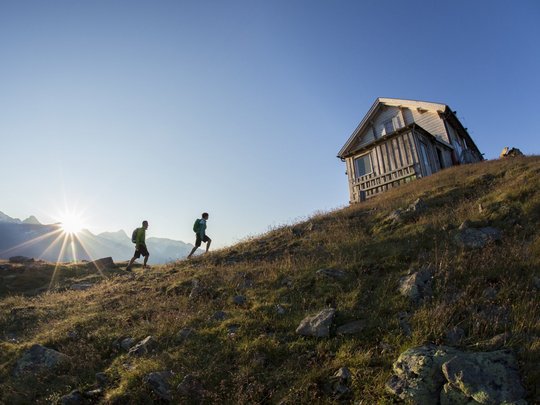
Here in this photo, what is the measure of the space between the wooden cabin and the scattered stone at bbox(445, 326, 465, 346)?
1970 centimetres

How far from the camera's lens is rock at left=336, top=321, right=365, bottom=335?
593 cm

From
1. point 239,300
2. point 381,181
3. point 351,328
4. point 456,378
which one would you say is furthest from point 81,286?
→ point 381,181

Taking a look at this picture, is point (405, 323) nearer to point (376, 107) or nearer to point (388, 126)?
point (388, 126)

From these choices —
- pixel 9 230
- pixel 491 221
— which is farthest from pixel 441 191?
pixel 9 230

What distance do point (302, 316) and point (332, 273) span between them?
1.94 meters

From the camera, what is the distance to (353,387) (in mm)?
4695

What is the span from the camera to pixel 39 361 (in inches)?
272

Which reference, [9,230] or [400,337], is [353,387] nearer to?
[400,337]

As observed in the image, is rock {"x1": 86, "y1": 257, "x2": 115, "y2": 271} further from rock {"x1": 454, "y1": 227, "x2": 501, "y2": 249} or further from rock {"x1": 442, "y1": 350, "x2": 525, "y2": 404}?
rock {"x1": 442, "y1": 350, "x2": 525, "y2": 404}

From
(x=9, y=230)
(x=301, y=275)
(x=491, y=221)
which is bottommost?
→ (x=301, y=275)

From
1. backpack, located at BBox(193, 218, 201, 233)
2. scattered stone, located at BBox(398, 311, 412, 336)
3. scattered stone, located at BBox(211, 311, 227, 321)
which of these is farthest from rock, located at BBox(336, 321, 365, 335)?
backpack, located at BBox(193, 218, 201, 233)

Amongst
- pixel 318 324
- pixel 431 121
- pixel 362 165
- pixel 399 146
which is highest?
pixel 431 121

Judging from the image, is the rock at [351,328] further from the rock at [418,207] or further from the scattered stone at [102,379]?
the rock at [418,207]

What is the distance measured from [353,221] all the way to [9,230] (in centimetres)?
22408
